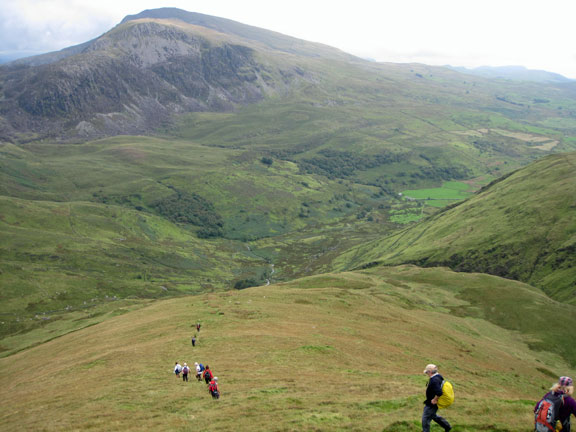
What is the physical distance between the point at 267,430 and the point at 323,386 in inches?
496

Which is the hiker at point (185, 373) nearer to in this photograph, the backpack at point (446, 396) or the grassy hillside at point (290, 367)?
the grassy hillside at point (290, 367)

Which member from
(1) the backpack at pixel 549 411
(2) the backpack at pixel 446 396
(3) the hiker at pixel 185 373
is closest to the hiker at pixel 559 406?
(1) the backpack at pixel 549 411

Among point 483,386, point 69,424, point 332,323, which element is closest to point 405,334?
point 332,323

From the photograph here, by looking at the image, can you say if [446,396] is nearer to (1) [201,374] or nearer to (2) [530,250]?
(1) [201,374]

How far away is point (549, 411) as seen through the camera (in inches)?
882

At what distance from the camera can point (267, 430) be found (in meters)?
30.1

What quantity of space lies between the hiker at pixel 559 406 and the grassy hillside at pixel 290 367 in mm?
7148

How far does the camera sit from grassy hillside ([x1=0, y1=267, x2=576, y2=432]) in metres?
Answer: 33.7

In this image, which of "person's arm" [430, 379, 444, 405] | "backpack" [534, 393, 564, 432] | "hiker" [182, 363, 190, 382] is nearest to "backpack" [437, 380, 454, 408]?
"person's arm" [430, 379, 444, 405]

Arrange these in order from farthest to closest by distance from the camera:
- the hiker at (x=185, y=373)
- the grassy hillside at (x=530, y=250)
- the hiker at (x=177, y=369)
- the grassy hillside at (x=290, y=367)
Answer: the grassy hillside at (x=530, y=250), the hiker at (x=177, y=369), the hiker at (x=185, y=373), the grassy hillside at (x=290, y=367)

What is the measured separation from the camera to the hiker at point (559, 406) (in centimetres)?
2189

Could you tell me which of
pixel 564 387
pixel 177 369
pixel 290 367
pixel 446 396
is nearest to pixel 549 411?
pixel 564 387

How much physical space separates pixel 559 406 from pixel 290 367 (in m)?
31.6

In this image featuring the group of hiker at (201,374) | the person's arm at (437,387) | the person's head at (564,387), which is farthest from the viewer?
the group of hiker at (201,374)
